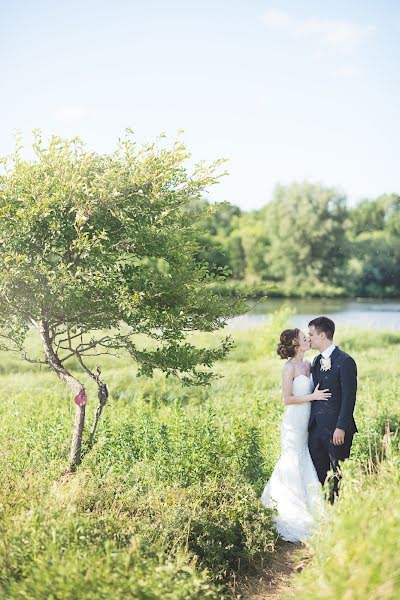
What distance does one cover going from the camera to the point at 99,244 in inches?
236

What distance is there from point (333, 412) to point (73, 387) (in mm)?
2914

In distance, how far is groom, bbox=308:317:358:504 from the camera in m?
6.67

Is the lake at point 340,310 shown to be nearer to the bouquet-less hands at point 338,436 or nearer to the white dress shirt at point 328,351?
the white dress shirt at point 328,351

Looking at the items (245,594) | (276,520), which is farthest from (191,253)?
(245,594)

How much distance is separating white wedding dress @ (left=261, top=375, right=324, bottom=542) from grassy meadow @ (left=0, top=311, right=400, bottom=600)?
33cm

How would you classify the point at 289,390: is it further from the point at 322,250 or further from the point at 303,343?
the point at 322,250

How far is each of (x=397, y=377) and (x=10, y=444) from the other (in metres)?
9.53

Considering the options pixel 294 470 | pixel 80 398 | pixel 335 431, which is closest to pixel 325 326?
pixel 335 431

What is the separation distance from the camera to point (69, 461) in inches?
280

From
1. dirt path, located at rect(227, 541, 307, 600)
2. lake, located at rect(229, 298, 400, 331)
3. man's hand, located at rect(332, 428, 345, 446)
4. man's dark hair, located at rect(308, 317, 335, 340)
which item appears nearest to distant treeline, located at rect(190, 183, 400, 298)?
lake, located at rect(229, 298, 400, 331)

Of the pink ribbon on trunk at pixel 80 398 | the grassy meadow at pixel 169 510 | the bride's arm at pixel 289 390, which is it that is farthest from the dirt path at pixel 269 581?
the pink ribbon on trunk at pixel 80 398

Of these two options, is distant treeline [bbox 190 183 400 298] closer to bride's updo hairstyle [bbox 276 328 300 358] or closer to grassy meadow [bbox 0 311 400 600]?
grassy meadow [bbox 0 311 400 600]

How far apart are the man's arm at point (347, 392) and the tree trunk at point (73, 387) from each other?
2853 mm

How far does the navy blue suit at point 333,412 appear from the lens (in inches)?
263
